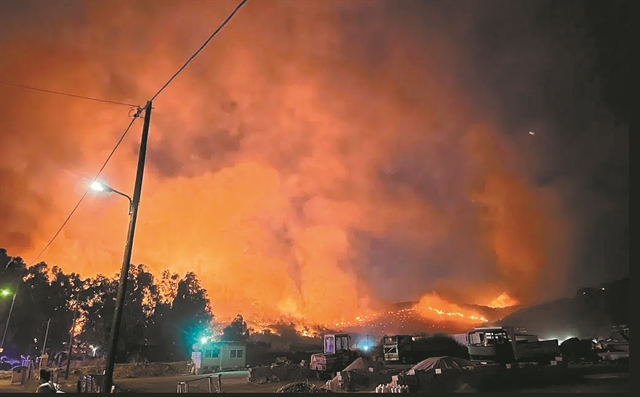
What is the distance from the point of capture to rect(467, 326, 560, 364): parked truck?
27.6 m

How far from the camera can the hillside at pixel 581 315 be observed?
70.6 m

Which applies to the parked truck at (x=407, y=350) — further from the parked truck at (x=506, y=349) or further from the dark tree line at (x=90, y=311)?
the dark tree line at (x=90, y=311)

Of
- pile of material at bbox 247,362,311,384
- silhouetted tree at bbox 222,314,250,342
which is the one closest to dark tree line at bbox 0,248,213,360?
silhouetted tree at bbox 222,314,250,342

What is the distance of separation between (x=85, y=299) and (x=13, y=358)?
11.7 meters

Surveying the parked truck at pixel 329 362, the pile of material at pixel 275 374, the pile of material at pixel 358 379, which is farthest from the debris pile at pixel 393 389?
the pile of material at pixel 275 374

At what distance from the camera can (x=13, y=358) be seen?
60125 millimetres

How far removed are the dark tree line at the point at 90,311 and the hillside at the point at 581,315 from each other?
6028cm

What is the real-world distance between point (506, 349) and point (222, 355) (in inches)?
1269

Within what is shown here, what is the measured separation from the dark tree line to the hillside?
60.3 metres

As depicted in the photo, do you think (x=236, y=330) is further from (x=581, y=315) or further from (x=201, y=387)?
(x=581, y=315)

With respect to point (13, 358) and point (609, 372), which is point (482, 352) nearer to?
point (609, 372)

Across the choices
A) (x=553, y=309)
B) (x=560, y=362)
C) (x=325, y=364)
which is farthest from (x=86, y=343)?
(x=553, y=309)

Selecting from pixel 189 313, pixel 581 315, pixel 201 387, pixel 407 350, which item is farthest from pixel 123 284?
pixel 581 315

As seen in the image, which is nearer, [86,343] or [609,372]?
[609,372]
